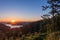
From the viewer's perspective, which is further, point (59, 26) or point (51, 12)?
point (59, 26)

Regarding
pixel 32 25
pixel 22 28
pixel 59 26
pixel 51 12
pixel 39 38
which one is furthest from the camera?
pixel 32 25

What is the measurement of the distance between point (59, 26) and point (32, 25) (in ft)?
21.1

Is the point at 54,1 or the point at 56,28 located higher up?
the point at 54,1

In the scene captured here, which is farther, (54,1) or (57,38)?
(54,1)

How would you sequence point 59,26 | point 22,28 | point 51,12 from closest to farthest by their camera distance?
point 51,12 → point 59,26 → point 22,28

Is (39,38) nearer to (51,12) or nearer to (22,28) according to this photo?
(51,12)

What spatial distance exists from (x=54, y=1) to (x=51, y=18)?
1931 millimetres

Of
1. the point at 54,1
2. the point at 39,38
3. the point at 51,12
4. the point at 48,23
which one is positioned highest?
the point at 54,1

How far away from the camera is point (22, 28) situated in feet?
72.8

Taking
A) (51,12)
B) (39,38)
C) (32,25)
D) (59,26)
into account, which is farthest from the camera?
(32,25)

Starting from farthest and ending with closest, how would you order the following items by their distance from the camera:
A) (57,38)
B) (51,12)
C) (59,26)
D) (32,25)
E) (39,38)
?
(32,25) < (59,26) < (51,12) < (39,38) < (57,38)

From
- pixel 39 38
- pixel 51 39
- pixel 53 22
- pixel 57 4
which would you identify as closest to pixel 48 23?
pixel 53 22

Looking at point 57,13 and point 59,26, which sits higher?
point 57,13

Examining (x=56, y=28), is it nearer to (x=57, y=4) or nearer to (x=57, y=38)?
(x=57, y=4)
